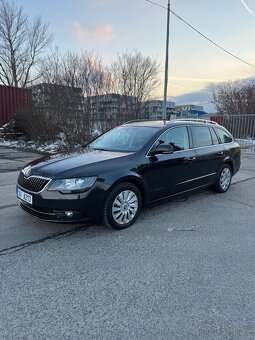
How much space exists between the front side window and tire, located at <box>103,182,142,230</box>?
100 cm

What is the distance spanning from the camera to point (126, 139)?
528 cm

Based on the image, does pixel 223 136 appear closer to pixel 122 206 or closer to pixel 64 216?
pixel 122 206

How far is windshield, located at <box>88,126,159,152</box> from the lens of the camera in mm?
4973

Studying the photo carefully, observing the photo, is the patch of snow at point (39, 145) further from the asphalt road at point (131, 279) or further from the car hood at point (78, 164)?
the asphalt road at point (131, 279)

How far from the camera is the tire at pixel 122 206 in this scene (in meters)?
4.22

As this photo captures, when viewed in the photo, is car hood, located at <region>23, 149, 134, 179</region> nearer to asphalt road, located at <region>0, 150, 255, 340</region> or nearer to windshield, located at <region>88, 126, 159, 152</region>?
windshield, located at <region>88, 126, 159, 152</region>

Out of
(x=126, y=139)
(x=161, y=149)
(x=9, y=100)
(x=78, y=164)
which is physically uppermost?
(x=9, y=100)

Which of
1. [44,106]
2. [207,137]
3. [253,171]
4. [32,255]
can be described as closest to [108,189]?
[32,255]

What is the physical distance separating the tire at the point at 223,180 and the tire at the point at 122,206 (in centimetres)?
258

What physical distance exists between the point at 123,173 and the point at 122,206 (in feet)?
1.57

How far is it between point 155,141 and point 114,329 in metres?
3.10

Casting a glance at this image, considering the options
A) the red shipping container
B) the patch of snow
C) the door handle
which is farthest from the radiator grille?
the red shipping container

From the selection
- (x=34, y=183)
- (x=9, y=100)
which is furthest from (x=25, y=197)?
(x=9, y=100)

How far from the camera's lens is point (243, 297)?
2.86 metres
